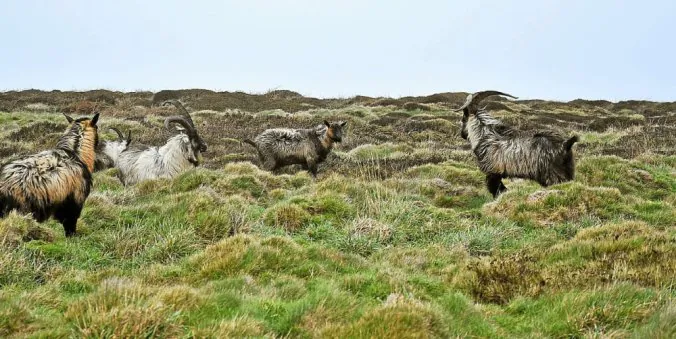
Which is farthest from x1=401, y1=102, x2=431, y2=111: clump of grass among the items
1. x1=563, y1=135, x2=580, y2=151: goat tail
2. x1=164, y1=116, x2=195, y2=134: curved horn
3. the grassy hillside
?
x1=563, y1=135, x2=580, y2=151: goat tail

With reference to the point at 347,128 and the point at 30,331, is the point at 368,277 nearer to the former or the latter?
the point at 30,331

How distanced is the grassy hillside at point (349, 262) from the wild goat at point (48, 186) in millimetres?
289

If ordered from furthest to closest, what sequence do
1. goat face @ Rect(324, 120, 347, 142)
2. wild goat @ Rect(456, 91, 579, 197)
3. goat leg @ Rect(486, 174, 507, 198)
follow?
1. goat face @ Rect(324, 120, 347, 142)
2. goat leg @ Rect(486, 174, 507, 198)
3. wild goat @ Rect(456, 91, 579, 197)

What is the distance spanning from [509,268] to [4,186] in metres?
Answer: 5.77

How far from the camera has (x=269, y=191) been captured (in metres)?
11.5

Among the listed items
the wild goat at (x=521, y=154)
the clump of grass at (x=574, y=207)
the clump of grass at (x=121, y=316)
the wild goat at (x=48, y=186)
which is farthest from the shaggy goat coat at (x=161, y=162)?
the clump of grass at (x=121, y=316)

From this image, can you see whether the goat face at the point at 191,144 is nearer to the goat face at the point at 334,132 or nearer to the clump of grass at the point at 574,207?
the goat face at the point at 334,132

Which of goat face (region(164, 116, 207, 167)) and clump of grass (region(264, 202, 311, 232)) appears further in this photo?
goat face (region(164, 116, 207, 167))

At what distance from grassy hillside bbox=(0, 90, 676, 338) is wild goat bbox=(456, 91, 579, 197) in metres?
0.75

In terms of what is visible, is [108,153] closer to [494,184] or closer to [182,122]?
[182,122]

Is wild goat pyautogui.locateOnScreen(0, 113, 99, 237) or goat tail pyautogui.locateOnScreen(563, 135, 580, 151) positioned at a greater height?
goat tail pyautogui.locateOnScreen(563, 135, 580, 151)

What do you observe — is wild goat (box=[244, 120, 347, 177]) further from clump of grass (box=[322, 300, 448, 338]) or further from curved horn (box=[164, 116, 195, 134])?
clump of grass (box=[322, 300, 448, 338])

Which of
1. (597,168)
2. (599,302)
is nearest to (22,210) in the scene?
(599,302)

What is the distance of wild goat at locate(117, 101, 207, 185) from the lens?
1259 cm
